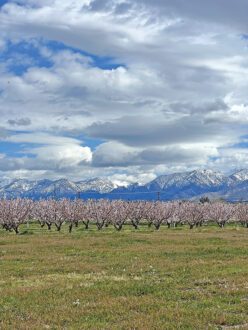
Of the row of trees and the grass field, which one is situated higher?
the row of trees

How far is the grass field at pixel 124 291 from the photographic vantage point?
15742 mm

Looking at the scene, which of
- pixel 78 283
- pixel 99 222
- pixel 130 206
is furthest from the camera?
pixel 130 206

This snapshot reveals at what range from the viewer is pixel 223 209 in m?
147

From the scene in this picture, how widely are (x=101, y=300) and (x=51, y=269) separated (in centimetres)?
1268

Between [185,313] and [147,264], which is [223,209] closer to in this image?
[147,264]

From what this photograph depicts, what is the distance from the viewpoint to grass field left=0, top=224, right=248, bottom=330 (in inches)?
620

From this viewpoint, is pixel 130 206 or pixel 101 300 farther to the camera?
pixel 130 206

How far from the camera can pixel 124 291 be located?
2183 centimetres

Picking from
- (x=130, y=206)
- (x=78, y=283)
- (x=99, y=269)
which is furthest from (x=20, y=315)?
(x=130, y=206)

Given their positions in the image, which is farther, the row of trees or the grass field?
the row of trees

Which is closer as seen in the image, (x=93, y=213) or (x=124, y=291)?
(x=124, y=291)

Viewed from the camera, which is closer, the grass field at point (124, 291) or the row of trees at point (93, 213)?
the grass field at point (124, 291)

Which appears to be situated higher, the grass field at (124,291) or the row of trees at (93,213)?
the row of trees at (93,213)

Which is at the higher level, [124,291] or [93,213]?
[93,213]
